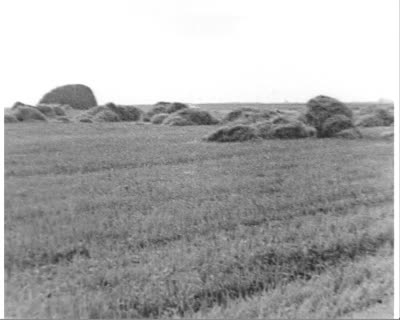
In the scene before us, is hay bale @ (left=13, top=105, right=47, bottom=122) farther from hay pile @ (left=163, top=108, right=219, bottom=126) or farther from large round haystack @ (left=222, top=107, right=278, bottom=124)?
large round haystack @ (left=222, top=107, right=278, bottom=124)

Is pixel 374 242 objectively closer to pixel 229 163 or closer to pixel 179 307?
pixel 229 163

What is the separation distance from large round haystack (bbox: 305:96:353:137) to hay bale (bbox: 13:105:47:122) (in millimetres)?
3864

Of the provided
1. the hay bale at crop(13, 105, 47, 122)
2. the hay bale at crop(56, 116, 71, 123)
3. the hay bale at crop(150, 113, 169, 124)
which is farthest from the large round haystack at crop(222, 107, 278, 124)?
the hay bale at crop(13, 105, 47, 122)

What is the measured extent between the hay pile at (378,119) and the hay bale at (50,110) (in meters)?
4.43

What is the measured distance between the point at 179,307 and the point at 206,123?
2.81m

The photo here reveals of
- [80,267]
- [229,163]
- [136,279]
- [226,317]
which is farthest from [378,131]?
[80,267]

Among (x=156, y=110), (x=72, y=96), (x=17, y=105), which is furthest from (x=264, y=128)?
(x=17, y=105)

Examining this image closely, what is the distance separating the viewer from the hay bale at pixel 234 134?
657 centimetres

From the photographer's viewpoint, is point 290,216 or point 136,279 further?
point 290,216

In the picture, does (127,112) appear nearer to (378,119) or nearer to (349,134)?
(349,134)

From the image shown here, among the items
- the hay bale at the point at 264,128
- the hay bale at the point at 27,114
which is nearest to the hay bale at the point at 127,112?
the hay bale at the point at 27,114

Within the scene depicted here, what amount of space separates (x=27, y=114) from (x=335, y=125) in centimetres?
446

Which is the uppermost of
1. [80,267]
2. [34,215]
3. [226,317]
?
[34,215]

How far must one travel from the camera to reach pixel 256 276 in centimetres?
527
